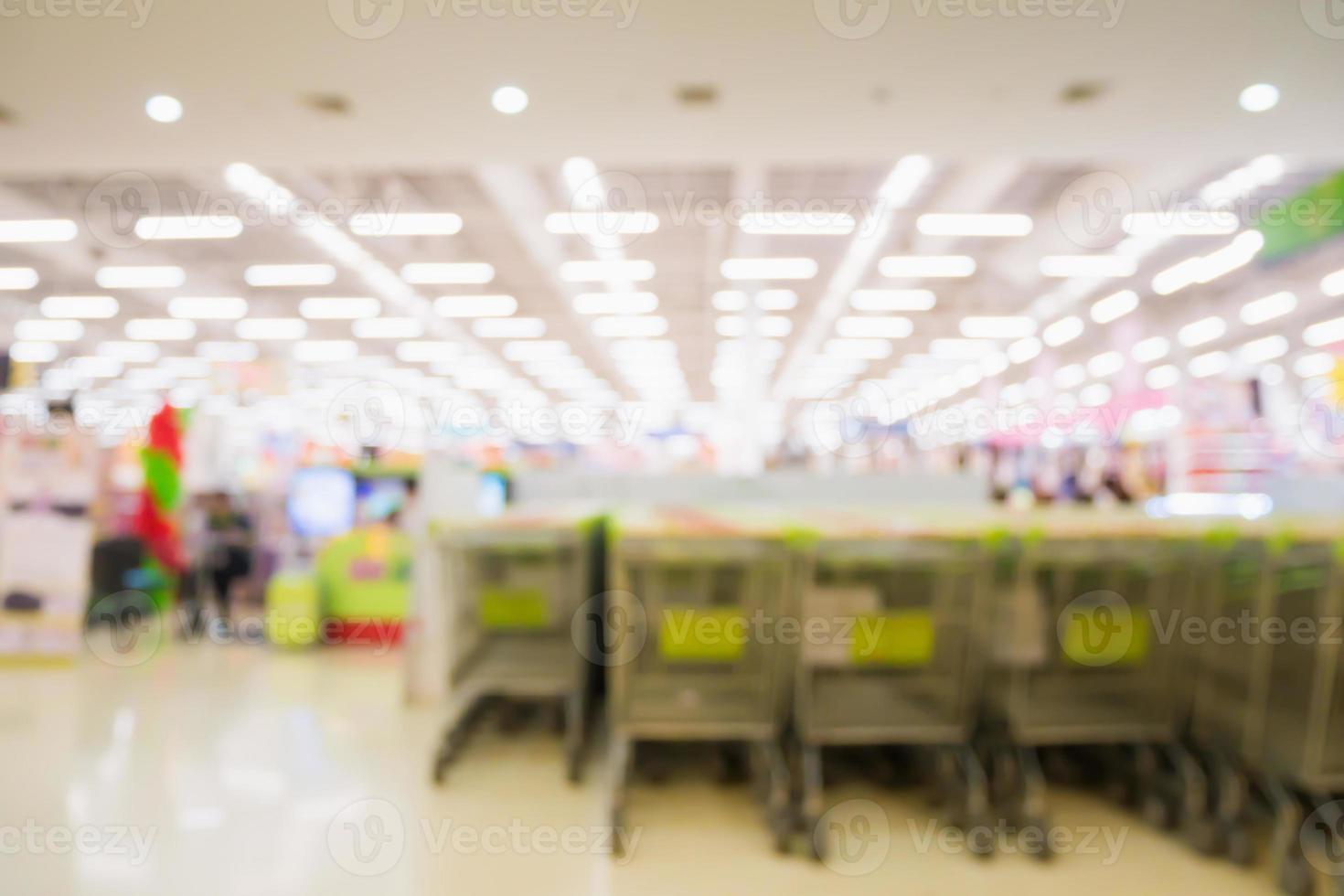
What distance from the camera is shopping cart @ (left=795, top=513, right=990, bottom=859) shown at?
7.87 ft

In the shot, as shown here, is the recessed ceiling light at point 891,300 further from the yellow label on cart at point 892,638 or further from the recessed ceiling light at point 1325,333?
the yellow label on cart at point 892,638

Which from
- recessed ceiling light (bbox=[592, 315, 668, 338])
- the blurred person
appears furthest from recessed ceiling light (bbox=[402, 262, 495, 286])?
the blurred person

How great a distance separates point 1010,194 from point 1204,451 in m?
3.76

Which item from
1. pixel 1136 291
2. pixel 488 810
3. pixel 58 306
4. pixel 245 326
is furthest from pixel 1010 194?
pixel 58 306

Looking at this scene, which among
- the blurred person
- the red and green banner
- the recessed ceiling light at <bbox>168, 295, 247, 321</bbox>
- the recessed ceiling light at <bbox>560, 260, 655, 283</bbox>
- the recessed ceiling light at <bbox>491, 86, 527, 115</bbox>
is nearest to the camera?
the recessed ceiling light at <bbox>491, 86, 527, 115</bbox>

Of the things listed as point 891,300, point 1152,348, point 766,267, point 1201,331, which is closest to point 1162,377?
point 1152,348

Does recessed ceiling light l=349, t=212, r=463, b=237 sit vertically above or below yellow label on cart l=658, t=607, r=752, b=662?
above

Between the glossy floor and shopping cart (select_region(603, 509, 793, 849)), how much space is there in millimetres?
210

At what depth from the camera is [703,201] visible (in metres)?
8.45

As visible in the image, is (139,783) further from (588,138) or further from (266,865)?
(588,138)

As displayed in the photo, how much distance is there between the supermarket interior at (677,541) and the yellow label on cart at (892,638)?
2 cm

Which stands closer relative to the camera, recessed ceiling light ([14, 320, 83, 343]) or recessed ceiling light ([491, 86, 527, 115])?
recessed ceiling light ([491, 86, 527, 115])

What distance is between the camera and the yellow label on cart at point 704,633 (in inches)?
101

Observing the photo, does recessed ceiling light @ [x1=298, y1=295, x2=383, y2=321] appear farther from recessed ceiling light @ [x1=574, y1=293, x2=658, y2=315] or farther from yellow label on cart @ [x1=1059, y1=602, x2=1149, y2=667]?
yellow label on cart @ [x1=1059, y1=602, x2=1149, y2=667]
